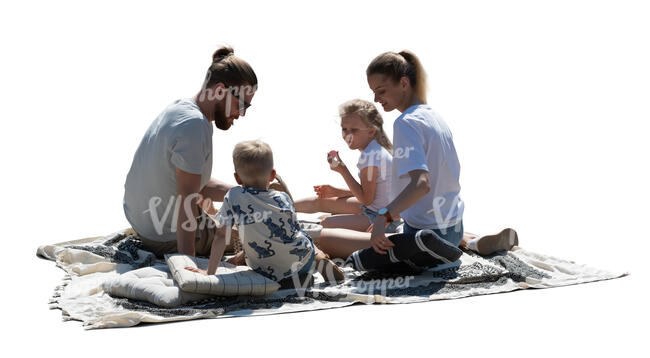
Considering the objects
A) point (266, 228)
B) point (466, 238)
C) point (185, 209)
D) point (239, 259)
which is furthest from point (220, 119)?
point (466, 238)

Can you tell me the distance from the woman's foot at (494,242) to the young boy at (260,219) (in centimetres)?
175

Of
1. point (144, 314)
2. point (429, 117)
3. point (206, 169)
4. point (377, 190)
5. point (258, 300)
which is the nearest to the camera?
point (144, 314)

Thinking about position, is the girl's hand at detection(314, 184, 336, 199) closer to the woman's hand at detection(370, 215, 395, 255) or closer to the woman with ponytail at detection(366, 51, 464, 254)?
the woman with ponytail at detection(366, 51, 464, 254)

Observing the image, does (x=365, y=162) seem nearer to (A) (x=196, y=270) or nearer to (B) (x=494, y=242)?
(B) (x=494, y=242)

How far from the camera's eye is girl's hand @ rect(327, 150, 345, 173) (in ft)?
20.9

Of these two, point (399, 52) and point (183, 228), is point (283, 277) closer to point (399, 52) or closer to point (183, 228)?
point (183, 228)

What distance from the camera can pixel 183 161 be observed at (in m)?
5.77

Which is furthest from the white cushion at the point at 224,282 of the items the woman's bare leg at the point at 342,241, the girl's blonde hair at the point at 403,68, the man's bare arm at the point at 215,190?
the girl's blonde hair at the point at 403,68

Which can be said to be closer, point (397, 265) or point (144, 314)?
point (144, 314)

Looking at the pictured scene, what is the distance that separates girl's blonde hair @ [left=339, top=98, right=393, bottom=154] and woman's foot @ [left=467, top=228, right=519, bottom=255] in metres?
1.11

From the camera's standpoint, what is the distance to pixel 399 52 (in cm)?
589

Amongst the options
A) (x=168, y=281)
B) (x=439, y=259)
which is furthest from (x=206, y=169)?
(x=439, y=259)

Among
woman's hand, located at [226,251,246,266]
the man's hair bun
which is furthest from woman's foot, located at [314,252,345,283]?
the man's hair bun

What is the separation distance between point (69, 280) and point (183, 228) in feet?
3.15
